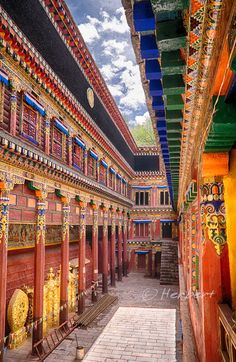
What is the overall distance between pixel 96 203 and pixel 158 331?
7075 millimetres

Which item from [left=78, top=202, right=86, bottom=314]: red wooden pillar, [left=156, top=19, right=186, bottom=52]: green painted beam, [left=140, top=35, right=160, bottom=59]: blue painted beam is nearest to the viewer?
[left=156, top=19, right=186, bottom=52]: green painted beam

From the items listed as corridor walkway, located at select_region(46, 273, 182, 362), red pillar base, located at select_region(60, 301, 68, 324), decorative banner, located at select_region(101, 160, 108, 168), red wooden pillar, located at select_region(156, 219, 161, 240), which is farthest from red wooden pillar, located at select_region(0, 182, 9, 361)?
red wooden pillar, located at select_region(156, 219, 161, 240)

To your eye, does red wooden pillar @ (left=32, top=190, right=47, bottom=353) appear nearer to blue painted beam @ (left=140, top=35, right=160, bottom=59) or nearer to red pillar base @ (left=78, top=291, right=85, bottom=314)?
red pillar base @ (left=78, top=291, right=85, bottom=314)

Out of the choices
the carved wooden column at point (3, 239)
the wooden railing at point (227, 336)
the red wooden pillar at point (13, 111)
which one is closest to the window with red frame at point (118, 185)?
the red wooden pillar at point (13, 111)

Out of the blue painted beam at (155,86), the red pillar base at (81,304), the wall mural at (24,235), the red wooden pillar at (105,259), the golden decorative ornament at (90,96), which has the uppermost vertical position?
the golden decorative ornament at (90,96)

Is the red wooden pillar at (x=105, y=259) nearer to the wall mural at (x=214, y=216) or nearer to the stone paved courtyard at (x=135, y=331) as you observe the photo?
the stone paved courtyard at (x=135, y=331)

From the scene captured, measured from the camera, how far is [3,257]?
7.33m

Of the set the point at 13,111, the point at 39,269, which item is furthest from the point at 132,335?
the point at 13,111

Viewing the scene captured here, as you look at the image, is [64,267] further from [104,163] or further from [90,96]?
[90,96]

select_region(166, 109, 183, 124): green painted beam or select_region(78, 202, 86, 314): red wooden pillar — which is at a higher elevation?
select_region(166, 109, 183, 124): green painted beam

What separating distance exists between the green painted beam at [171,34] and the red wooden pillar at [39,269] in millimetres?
7608

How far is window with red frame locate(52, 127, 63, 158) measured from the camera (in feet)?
34.6

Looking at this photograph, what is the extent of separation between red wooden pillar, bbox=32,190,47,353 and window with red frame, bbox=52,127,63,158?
1856 millimetres

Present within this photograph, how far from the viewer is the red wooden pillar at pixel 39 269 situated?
8.95 m
